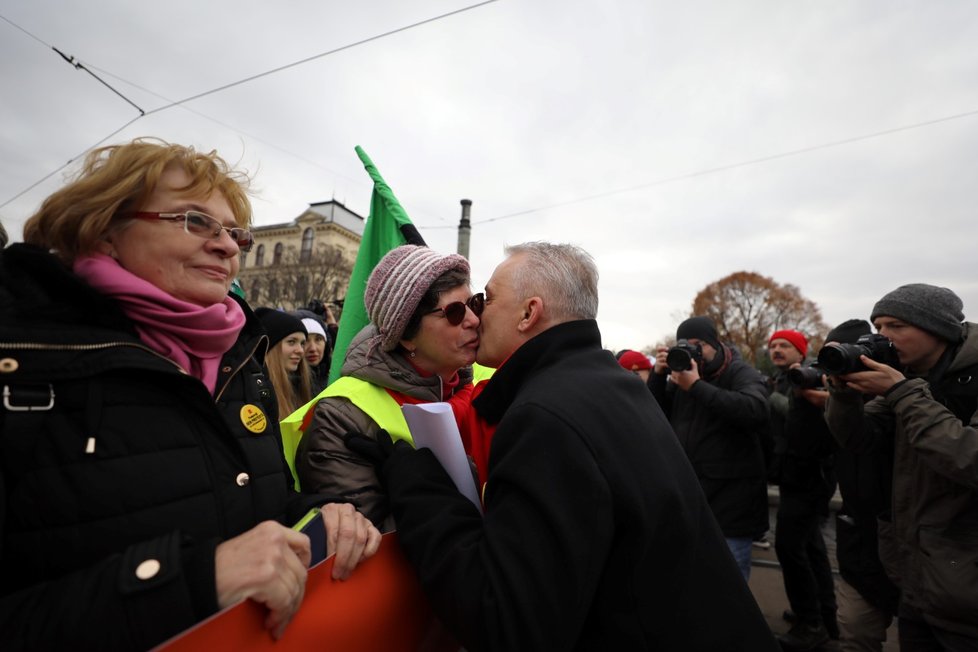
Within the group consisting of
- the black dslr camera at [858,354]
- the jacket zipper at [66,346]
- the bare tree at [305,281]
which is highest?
the bare tree at [305,281]

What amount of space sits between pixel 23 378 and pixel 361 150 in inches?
102

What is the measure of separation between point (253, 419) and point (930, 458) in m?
2.72

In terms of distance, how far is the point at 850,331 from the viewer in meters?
3.44

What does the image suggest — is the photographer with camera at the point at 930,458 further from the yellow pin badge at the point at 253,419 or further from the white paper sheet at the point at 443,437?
the yellow pin badge at the point at 253,419

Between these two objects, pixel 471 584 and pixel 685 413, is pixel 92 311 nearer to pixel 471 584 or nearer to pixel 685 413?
pixel 471 584

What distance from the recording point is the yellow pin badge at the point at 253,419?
1.38 meters

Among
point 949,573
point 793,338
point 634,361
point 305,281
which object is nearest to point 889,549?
point 949,573

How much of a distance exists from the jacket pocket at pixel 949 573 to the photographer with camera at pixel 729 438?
138 centimetres

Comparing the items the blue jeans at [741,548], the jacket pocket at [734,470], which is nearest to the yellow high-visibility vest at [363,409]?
the jacket pocket at [734,470]

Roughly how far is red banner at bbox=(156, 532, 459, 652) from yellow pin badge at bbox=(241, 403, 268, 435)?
406 mm

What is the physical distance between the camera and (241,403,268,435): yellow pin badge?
4.53 feet

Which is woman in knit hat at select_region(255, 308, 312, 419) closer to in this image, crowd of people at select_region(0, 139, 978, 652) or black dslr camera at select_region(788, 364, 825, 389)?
crowd of people at select_region(0, 139, 978, 652)

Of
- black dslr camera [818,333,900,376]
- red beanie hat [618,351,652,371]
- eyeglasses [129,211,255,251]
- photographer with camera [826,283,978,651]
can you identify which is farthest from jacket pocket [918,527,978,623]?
red beanie hat [618,351,652,371]

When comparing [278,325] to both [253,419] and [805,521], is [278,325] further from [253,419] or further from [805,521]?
[805,521]
